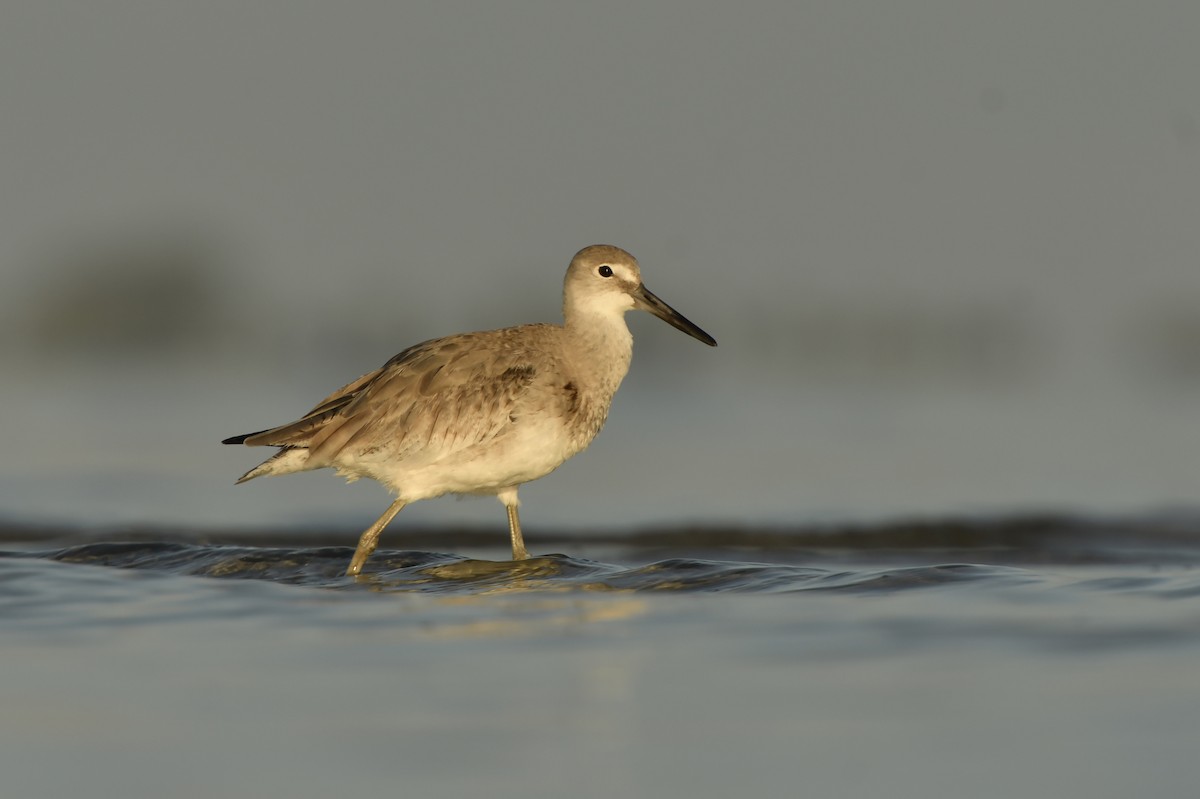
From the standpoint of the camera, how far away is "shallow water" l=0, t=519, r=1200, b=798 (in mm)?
6562

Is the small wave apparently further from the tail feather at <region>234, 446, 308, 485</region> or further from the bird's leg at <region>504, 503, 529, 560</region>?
the tail feather at <region>234, 446, 308, 485</region>

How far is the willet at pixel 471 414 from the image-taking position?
36.9 feet

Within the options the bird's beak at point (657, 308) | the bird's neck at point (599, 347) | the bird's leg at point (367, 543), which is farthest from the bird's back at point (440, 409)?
the bird's beak at point (657, 308)

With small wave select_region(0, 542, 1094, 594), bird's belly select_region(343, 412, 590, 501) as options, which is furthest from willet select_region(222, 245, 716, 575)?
small wave select_region(0, 542, 1094, 594)

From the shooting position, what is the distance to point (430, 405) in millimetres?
11445

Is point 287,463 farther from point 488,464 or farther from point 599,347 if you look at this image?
point 599,347

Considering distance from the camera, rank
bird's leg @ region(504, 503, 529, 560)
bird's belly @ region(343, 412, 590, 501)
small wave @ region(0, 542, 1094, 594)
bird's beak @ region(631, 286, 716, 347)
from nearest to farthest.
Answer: small wave @ region(0, 542, 1094, 594)
bird's belly @ region(343, 412, 590, 501)
bird's leg @ region(504, 503, 529, 560)
bird's beak @ region(631, 286, 716, 347)

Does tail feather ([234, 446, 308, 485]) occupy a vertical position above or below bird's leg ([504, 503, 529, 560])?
above

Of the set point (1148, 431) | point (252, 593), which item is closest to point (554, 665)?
point (252, 593)

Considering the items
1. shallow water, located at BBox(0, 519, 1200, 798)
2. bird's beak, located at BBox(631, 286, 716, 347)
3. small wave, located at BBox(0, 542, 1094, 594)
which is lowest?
A: shallow water, located at BBox(0, 519, 1200, 798)

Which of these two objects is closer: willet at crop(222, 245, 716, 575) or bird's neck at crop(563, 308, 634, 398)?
willet at crop(222, 245, 716, 575)

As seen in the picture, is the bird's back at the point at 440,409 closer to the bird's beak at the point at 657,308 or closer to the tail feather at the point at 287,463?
the tail feather at the point at 287,463

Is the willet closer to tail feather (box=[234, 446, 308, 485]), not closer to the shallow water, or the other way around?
tail feather (box=[234, 446, 308, 485])

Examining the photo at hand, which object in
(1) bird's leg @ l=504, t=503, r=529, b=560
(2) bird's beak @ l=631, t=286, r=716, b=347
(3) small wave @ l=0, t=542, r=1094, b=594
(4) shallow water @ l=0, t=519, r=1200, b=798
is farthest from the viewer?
(2) bird's beak @ l=631, t=286, r=716, b=347
